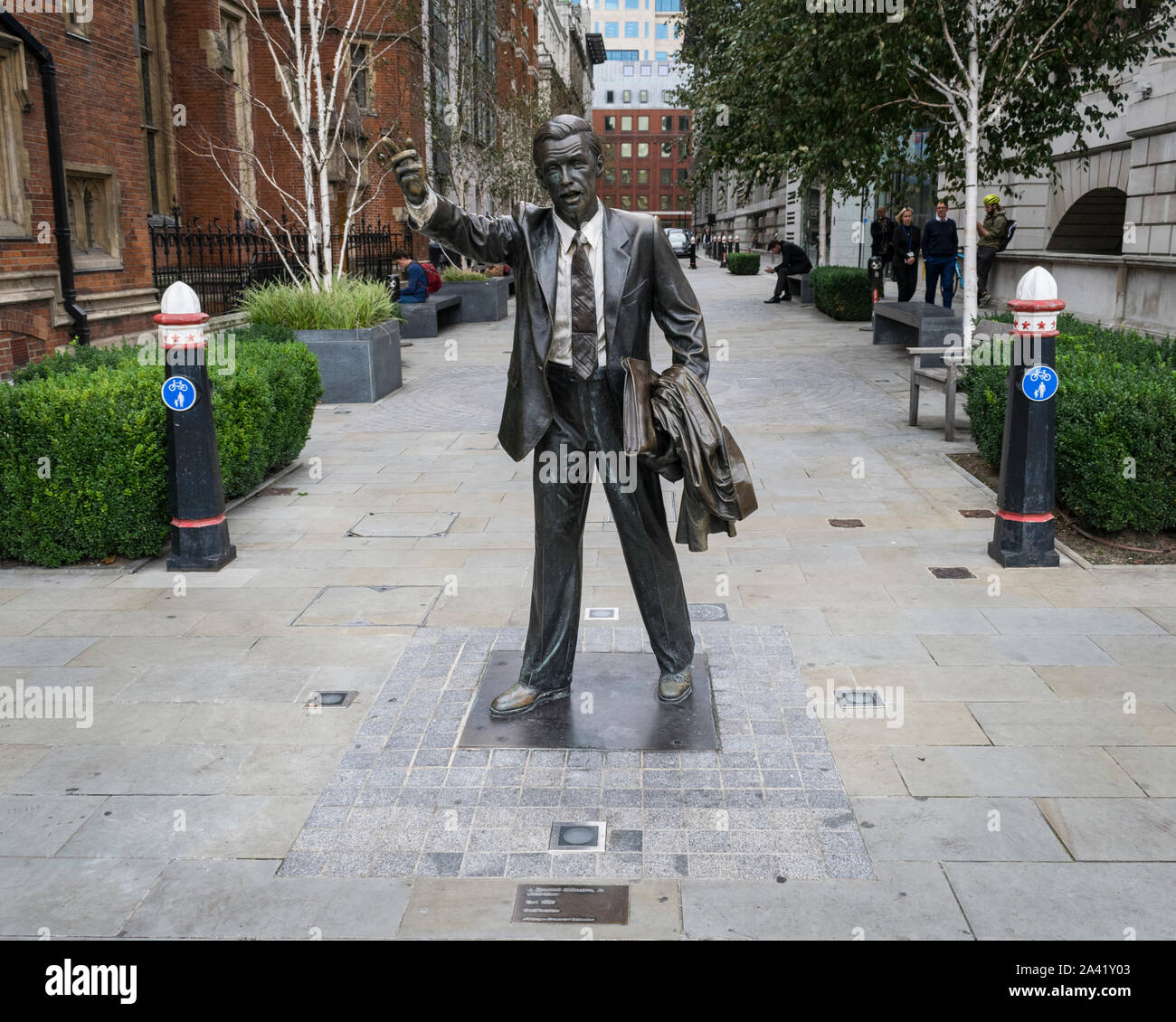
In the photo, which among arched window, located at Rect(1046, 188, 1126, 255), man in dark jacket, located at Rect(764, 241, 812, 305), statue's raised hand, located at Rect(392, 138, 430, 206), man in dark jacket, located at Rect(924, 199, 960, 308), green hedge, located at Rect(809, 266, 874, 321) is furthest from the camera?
man in dark jacket, located at Rect(764, 241, 812, 305)

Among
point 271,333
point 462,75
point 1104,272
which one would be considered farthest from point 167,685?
point 462,75

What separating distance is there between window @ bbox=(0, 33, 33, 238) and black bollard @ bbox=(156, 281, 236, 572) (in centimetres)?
609

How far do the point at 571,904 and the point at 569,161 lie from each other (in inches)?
102

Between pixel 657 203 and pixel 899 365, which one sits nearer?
pixel 899 365

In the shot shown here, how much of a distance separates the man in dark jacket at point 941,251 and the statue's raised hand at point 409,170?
1553 cm

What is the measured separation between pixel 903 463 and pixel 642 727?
5.88m

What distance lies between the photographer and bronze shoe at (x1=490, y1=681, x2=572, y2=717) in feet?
15.8

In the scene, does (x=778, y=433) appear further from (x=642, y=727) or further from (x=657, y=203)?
(x=657, y=203)

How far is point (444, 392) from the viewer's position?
46.8ft

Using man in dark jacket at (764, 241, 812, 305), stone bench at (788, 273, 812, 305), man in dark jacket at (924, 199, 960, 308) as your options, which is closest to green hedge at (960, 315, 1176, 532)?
man in dark jacket at (924, 199, 960, 308)

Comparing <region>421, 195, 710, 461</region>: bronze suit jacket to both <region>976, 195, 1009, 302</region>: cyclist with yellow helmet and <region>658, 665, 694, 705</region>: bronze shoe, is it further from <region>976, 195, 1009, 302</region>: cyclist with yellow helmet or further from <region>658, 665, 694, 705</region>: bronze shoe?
<region>976, 195, 1009, 302</region>: cyclist with yellow helmet

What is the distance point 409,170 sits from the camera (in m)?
4.02

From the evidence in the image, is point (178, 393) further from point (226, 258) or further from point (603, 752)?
point (226, 258)

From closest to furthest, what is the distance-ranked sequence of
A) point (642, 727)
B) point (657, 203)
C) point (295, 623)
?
point (642, 727) → point (295, 623) → point (657, 203)
